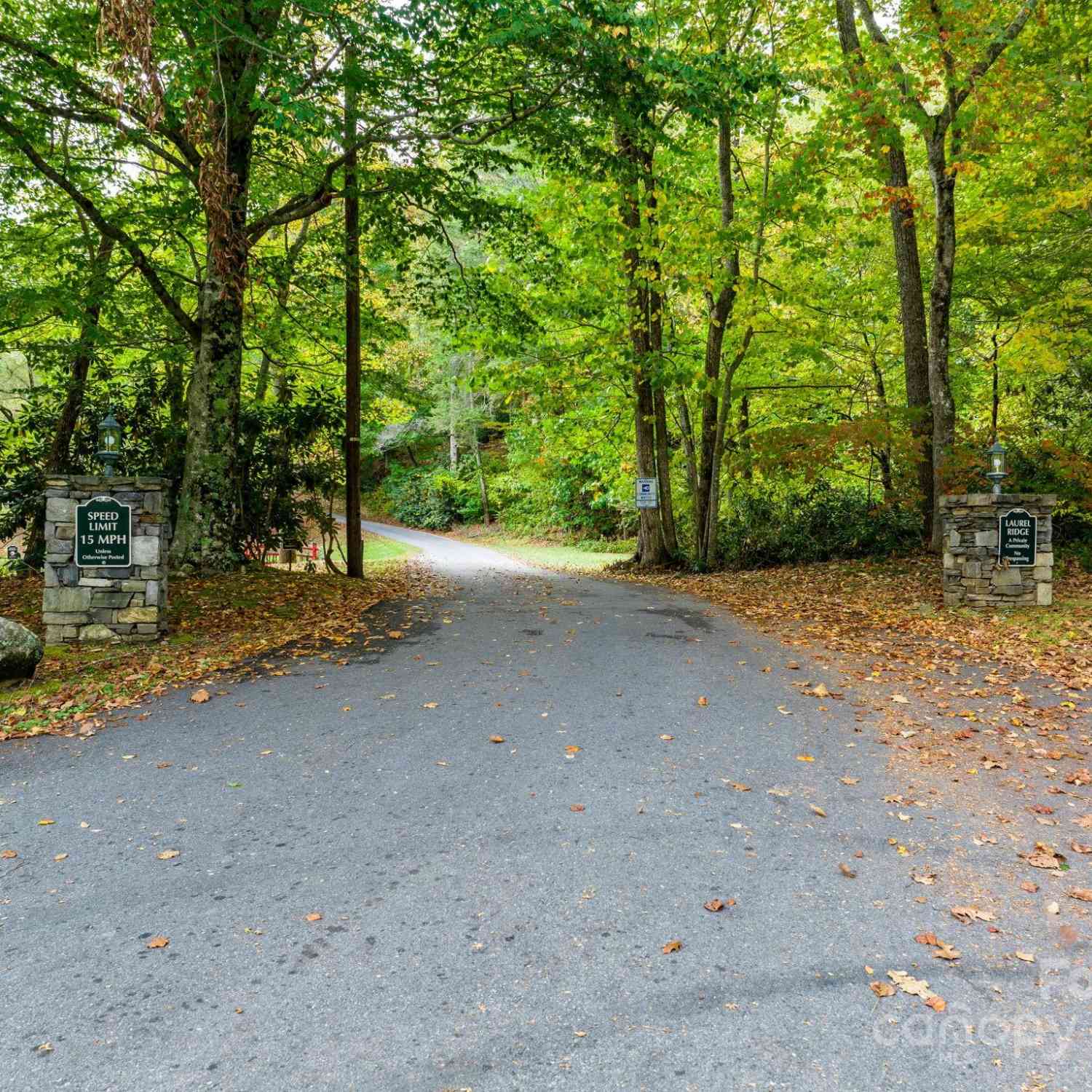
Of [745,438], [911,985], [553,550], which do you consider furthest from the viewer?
[553,550]

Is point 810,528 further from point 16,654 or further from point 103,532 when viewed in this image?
point 16,654

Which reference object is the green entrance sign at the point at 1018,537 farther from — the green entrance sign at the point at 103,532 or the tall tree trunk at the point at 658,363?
the green entrance sign at the point at 103,532

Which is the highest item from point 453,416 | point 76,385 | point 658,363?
point 453,416

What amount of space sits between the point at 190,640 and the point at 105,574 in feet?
3.40

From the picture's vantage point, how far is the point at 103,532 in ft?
23.7

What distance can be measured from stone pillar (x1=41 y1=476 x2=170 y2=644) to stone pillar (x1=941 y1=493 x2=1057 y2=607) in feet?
29.5

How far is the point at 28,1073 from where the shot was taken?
222 cm

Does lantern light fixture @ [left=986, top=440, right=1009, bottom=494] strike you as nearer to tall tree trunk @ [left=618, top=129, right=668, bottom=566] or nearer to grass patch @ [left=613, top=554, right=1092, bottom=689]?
grass patch @ [left=613, top=554, right=1092, bottom=689]

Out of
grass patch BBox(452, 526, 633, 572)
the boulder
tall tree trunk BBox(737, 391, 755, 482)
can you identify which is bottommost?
grass patch BBox(452, 526, 633, 572)

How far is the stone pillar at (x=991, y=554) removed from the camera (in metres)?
8.62

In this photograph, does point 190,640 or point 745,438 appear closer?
point 190,640

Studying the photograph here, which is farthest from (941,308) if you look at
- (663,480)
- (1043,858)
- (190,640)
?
(190,640)

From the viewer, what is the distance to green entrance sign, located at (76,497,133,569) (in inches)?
283

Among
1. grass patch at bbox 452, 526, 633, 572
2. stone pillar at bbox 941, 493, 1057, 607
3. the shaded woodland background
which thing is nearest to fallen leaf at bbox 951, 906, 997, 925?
the shaded woodland background
